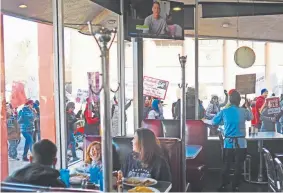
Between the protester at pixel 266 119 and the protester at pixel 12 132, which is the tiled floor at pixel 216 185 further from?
the protester at pixel 12 132

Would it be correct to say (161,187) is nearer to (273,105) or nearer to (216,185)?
(216,185)

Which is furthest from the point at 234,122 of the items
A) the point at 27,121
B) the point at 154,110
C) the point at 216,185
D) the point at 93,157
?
the point at 27,121

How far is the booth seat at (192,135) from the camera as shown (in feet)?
15.2

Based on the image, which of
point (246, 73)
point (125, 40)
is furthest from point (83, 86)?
point (246, 73)

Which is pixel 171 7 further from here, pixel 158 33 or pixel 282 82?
pixel 282 82

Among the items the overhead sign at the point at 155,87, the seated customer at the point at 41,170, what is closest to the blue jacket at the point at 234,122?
the overhead sign at the point at 155,87

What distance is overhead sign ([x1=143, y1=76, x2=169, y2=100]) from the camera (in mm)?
6059

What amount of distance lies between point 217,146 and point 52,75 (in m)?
3.37

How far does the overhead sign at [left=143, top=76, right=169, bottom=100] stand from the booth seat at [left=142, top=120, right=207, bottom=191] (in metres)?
0.94

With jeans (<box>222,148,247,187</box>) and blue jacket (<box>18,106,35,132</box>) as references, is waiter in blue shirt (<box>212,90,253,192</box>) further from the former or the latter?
blue jacket (<box>18,106,35,132</box>)

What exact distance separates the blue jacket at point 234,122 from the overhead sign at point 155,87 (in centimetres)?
158

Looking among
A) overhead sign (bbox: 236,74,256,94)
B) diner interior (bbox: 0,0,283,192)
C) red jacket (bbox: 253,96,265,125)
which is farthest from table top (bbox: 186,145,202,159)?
red jacket (bbox: 253,96,265,125)

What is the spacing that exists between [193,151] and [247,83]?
247 cm

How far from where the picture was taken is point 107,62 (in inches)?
68.1
